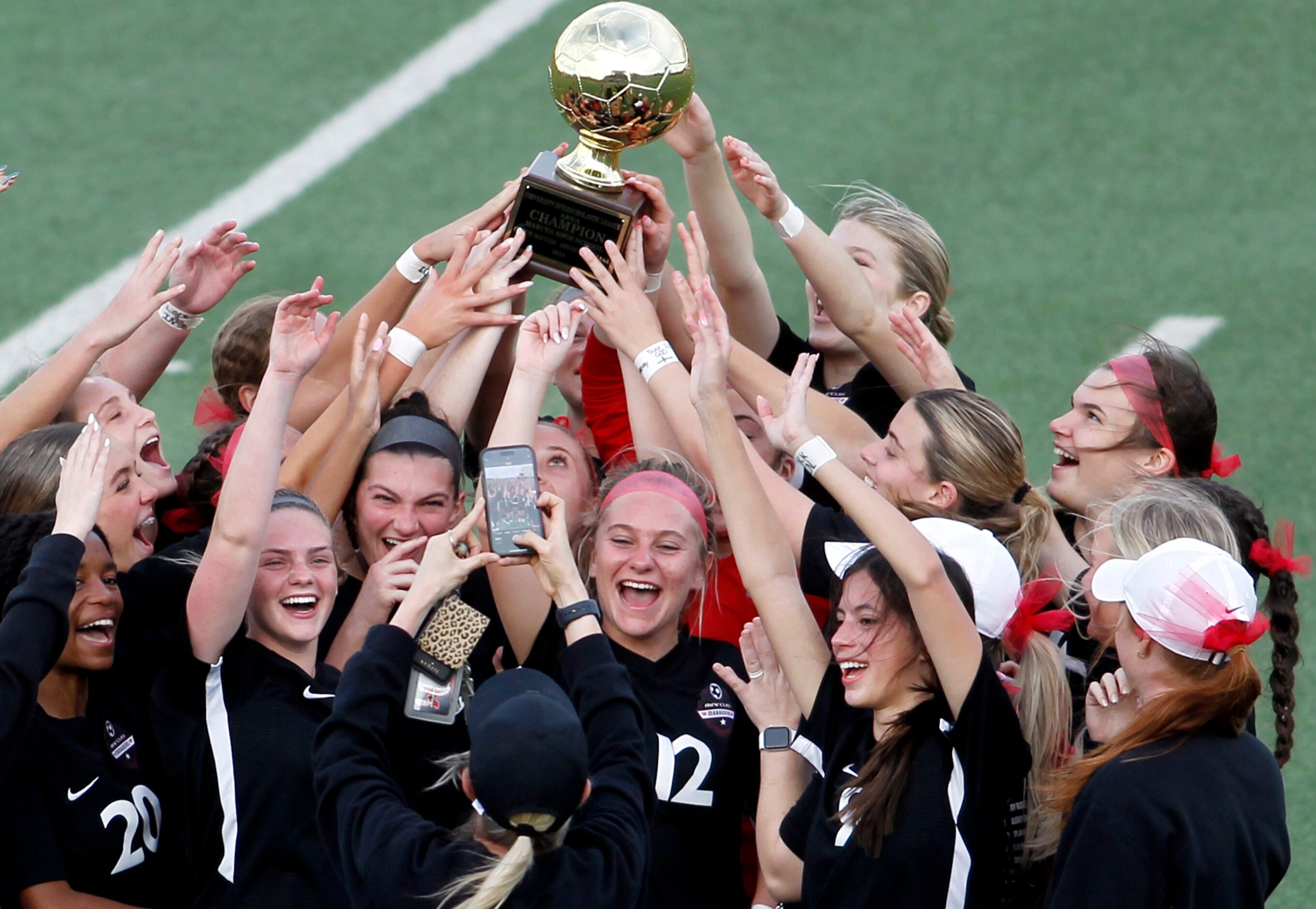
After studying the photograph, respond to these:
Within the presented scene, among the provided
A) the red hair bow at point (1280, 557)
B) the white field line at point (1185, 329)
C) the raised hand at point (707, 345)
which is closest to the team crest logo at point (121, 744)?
the raised hand at point (707, 345)

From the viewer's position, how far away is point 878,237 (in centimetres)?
504

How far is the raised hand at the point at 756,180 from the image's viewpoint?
4.43m

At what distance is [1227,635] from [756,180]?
6.31 ft

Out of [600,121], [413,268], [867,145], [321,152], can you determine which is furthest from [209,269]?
[867,145]

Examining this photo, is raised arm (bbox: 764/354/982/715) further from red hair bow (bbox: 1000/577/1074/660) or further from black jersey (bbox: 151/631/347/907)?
black jersey (bbox: 151/631/347/907)

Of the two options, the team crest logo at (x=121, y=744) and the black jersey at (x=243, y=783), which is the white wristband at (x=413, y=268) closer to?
the black jersey at (x=243, y=783)

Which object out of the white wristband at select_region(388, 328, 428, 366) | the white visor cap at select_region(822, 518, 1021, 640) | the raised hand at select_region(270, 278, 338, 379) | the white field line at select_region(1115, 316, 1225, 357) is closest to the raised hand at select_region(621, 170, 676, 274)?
the white wristband at select_region(388, 328, 428, 366)

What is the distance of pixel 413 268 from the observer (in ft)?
15.3

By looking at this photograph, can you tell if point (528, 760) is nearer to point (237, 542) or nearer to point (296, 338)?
point (237, 542)

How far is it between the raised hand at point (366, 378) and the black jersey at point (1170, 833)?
1943 mm

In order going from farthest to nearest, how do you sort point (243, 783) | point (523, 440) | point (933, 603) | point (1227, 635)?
point (523, 440)
point (243, 783)
point (933, 603)
point (1227, 635)

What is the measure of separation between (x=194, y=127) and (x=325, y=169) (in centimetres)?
85

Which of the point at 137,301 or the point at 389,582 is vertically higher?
the point at 137,301

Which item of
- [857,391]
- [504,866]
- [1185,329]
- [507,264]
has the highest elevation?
[507,264]
